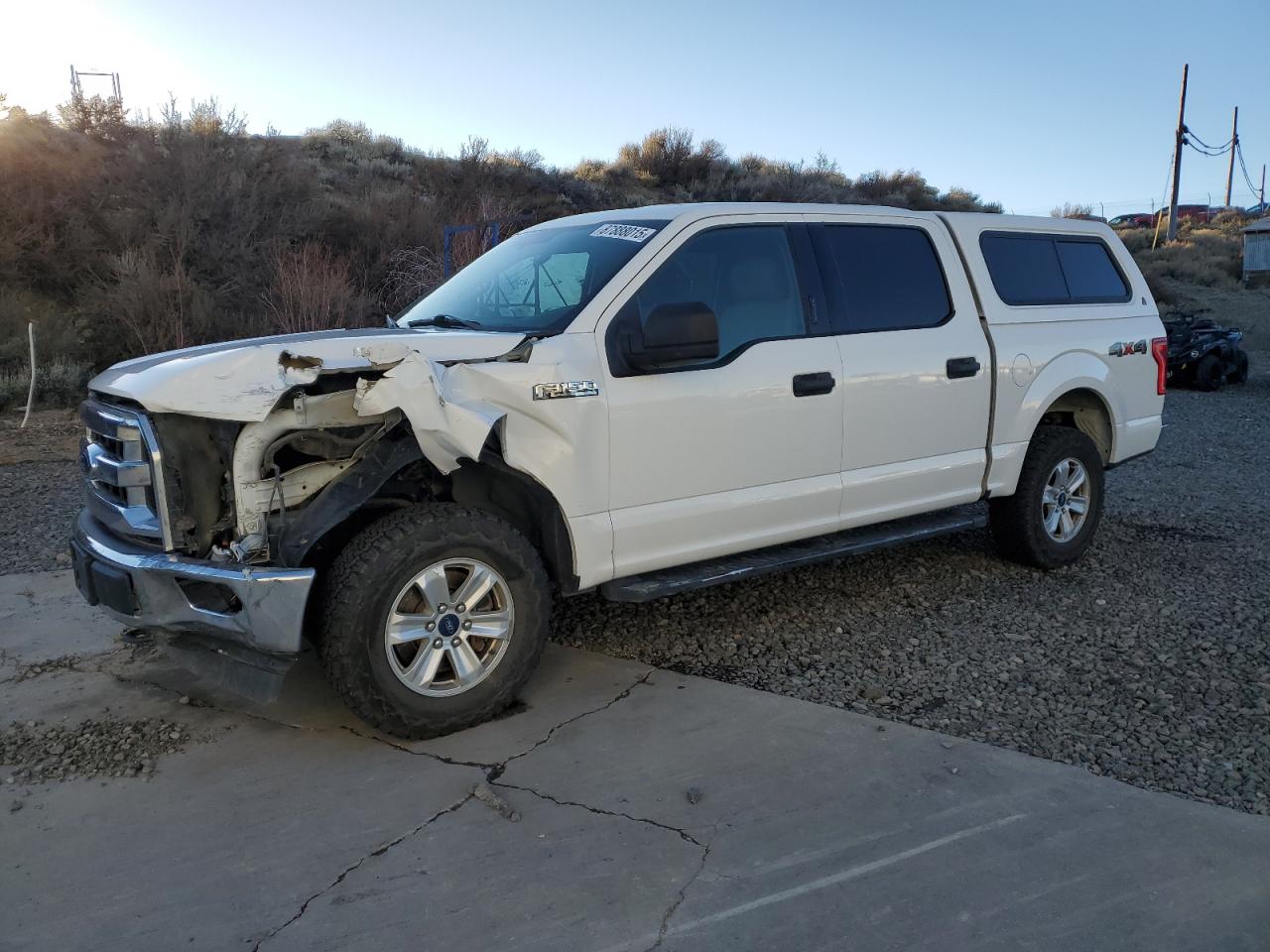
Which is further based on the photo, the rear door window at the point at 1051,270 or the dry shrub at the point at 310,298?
the dry shrub at the point at 310,298

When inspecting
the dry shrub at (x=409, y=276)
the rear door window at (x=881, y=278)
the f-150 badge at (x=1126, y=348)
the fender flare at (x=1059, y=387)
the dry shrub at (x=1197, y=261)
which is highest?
the dry shrub at (x=1197, y=261)

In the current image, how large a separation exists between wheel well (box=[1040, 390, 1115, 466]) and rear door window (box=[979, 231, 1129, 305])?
0.59 metres

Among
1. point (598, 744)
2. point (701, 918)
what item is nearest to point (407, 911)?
point (701, 918)

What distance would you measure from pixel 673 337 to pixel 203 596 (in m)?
2.08

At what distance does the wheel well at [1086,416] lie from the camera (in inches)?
242

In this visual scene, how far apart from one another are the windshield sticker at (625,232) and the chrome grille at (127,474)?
2.20 metres

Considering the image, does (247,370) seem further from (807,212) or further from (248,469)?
(807,212)

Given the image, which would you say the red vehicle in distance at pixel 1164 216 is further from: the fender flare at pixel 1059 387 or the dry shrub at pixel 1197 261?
the fender flare at pixel 1059 387

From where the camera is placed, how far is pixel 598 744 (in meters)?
3.94

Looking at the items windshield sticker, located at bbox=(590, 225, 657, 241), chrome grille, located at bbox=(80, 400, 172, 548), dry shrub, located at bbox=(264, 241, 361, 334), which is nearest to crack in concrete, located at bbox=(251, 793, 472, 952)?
chrome grille, located at bbox=(80, 400, 172, 548)

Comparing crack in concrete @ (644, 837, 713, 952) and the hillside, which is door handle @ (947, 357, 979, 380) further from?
the hillside

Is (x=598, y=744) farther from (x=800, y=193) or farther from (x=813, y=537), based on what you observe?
(x=800, y=193)

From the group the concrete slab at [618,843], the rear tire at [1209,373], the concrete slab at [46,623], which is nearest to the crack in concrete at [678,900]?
the concrete slab at [618,843]

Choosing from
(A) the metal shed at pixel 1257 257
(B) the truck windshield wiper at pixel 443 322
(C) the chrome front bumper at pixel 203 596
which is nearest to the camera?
(C) the chrome front bumper at pixel 203 596
